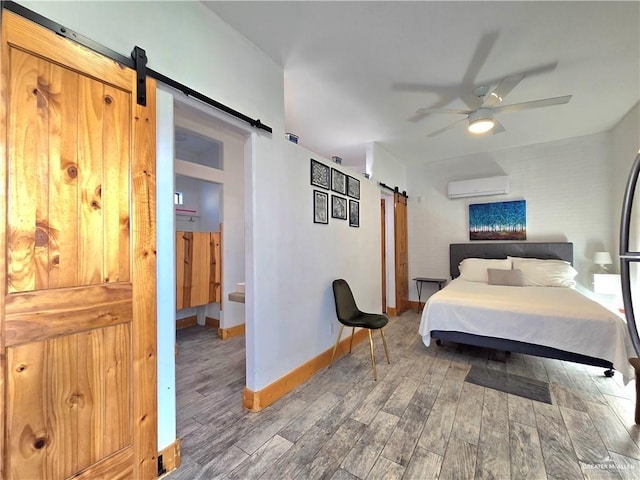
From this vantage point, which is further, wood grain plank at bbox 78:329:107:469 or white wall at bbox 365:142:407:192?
white wall at bbox 365:142:407:192

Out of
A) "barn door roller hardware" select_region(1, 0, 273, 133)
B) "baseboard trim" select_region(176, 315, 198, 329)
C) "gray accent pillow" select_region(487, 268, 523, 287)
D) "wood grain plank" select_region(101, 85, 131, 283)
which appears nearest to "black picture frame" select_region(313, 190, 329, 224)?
"barn door roller hardware" select_region(1, 0, 273, 133)

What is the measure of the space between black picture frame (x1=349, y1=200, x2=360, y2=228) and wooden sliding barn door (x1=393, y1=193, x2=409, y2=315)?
1.50 meters

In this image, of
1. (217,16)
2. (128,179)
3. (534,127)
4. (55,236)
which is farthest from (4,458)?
(534,127)

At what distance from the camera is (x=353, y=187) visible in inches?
132

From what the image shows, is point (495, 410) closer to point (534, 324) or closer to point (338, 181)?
point (534, 324)

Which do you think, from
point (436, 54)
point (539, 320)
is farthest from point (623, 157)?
point (436, 54)

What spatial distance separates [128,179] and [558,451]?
2.85m

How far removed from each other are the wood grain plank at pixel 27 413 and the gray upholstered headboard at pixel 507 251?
5.11m

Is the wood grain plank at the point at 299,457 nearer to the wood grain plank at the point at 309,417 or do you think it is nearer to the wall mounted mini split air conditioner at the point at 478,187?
the wood grain plank at the point at 309,417

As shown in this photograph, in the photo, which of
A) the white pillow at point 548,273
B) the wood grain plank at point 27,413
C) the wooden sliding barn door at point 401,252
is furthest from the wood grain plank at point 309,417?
the white pillow at point 548,273

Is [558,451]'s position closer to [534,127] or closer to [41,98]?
[41,98]

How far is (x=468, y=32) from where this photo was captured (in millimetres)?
1892

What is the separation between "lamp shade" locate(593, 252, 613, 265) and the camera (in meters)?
3.55

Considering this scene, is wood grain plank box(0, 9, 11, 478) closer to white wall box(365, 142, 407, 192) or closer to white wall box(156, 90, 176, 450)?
white wall box(156, 90, 176, 450)
